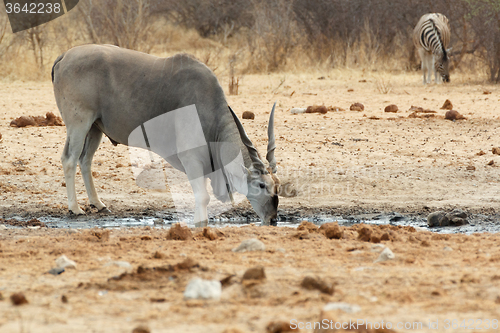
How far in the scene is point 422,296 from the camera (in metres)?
3.15

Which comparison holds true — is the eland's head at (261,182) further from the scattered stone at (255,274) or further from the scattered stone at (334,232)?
the scattered stone at (255,274)

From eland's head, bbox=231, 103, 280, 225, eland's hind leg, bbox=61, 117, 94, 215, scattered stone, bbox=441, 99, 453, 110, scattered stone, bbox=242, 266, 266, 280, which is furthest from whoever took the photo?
scattered stone, bbox=441, 99, 453, 110

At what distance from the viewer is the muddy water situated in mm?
6004

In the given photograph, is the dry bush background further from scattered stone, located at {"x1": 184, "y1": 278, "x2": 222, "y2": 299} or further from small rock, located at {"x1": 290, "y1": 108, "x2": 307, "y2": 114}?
scattered stone, located at {"x1": 184, "y1": 278, "x2": 222, "y2": 299}

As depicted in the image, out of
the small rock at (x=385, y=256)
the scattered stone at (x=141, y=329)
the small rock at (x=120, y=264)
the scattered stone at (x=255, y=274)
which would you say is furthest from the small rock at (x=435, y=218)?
the scattered stone at (x=141, y=329)

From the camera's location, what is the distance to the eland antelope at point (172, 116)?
5.57 metres

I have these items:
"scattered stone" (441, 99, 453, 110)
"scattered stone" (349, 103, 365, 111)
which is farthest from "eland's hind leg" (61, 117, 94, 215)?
"scattered stone" (441, 99, 453, 110)

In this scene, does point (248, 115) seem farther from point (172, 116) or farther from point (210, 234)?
point (210, 234)

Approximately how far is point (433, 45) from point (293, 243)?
11.8m

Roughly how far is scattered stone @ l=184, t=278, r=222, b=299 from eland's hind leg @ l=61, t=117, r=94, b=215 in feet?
10.6

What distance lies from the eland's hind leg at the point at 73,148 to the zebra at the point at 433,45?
10.9 metres

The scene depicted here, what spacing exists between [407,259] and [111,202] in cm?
378

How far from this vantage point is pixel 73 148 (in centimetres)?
619

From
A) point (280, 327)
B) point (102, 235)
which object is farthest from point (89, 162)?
point (280, 327)
